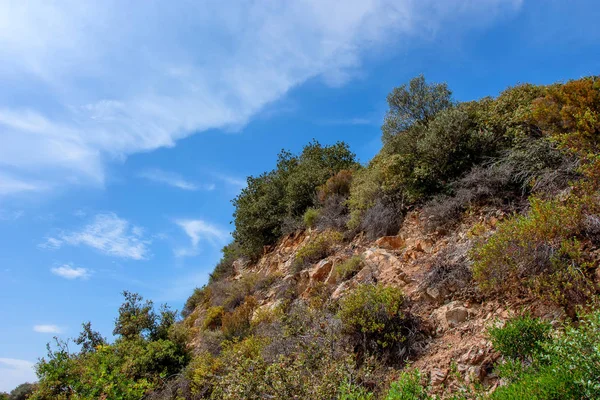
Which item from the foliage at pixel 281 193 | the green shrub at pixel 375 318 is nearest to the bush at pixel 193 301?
the foliage at pixel 281 193

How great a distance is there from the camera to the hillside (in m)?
4.62

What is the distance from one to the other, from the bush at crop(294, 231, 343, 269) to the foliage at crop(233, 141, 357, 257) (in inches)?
143

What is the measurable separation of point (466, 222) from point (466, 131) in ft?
9.09

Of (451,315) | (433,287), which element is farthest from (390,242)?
(451,315)

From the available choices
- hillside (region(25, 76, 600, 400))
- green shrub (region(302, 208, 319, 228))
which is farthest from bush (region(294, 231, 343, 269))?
green shrub (region(302, 208, 319, 228))

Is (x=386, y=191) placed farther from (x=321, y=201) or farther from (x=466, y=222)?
(x=321, y=201)

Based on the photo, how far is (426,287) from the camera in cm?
677

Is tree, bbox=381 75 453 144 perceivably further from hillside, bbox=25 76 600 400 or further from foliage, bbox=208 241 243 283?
foliage, bbox=208 241 243 283

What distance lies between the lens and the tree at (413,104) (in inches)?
463

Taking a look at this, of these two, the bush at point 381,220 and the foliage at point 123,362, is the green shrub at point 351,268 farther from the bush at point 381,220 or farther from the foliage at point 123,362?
the foliage at point 123,362

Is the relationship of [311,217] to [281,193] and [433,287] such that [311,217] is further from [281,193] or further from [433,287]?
[433,287]

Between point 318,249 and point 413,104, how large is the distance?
5.83 m

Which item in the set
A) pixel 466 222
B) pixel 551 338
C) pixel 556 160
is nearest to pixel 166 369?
pixel 466 222

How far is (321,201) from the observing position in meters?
14.6
